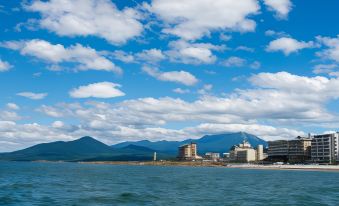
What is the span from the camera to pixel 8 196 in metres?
71.7

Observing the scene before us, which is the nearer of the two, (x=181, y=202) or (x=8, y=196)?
(x=181, y=202)

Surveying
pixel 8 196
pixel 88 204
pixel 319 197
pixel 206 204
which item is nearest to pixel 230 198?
pixel 206 204

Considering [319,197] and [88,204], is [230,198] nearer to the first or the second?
[319,197]

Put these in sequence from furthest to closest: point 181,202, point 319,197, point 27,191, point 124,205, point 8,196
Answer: point 27,191
point 319,197
point 8,196
point 181,202
point 124,205

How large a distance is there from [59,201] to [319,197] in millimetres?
41259

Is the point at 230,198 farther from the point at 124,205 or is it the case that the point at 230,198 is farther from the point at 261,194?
the point at 124,205

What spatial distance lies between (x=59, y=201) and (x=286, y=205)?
3137cm

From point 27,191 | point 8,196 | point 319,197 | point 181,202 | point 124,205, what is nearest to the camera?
point 124,205

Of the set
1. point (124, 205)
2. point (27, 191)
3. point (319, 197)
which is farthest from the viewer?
point (27, 191)

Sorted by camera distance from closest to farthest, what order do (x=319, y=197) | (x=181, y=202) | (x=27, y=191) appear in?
(x=181, y=202) < (x=319, y=197) < (x=27, y=191)

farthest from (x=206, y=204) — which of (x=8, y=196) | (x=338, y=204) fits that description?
(x=8, y=196)

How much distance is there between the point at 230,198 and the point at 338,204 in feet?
52.0

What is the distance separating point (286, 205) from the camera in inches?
2542

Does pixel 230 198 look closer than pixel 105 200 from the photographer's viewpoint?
No
